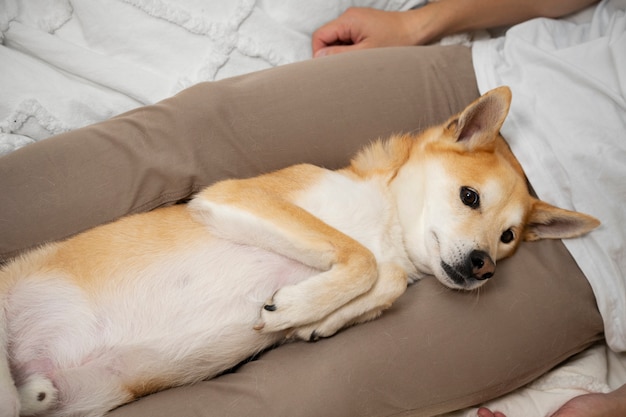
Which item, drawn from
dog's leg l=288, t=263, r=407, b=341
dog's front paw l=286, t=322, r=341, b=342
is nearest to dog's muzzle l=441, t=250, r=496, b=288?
dog's leg l=288, t=263, r=407, b=341

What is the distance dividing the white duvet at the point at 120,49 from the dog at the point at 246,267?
84 centimetres

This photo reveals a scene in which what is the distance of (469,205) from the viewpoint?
2.05 m

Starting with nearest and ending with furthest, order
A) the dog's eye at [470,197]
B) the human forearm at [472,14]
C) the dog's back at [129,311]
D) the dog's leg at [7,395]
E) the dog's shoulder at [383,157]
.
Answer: the dog's leg at [7,395], the dog's back at [129,311], the dog's eye at [470,197], the dog's shoulder at [383,157], the human forearm at [472,14]

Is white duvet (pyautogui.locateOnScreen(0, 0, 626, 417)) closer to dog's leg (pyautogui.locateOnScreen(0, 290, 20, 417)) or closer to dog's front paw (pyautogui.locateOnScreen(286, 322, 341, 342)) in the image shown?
dog's leg (pyautogui.locateOnScreen(0, 290, 20, 417))

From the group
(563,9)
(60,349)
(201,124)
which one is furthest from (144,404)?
(563,9)

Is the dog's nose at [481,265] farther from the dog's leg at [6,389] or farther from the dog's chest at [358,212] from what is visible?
the dog's leg at [6,389]

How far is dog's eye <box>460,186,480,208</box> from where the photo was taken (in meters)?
2.05

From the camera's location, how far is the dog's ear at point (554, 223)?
212 cm

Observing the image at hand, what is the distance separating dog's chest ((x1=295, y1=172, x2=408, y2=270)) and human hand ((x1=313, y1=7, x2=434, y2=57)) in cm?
100

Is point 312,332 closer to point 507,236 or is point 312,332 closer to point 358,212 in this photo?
point 358,212

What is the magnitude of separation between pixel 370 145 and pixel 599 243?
107 cm

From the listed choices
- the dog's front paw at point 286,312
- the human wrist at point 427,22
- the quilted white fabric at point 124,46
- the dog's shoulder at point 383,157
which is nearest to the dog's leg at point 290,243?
the dog's front paw at point 286,312

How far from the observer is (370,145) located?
2.38 m

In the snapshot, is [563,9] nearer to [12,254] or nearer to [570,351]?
[570,351]
